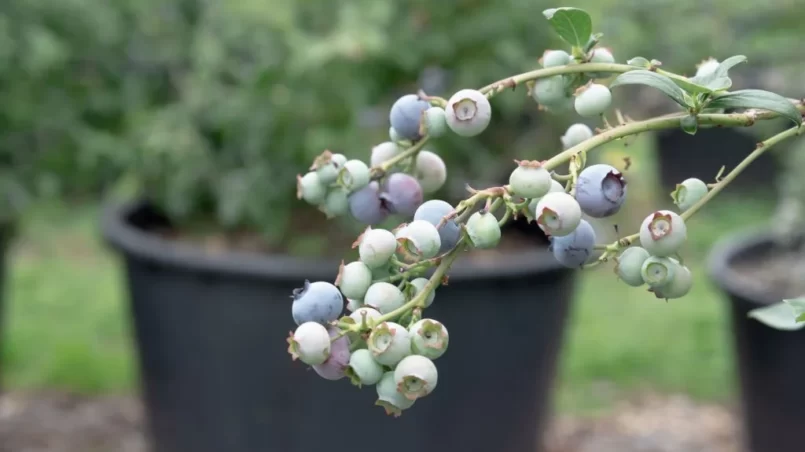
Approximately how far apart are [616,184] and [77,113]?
2045 millimetres

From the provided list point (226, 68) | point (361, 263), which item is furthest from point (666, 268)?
point (226, 68)

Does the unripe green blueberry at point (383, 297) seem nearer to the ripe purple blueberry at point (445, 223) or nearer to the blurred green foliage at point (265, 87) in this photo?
the ripe purple blueberry at point (445, 223)

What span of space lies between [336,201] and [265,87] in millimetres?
1167

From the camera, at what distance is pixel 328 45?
5.07 ft

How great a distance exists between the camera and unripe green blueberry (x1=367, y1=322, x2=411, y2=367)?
1.38ft

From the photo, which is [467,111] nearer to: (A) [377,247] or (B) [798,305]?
(A) [377,247]

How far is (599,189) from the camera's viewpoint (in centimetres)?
46

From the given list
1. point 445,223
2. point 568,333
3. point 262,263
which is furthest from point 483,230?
point 568,333

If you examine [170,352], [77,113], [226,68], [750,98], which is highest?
[77,113]

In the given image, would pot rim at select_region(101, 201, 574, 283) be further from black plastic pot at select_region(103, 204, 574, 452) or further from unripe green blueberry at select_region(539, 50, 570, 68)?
unripe green blueberry at select_region(539, 50, 570, 68)

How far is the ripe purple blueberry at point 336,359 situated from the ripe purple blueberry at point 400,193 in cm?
13

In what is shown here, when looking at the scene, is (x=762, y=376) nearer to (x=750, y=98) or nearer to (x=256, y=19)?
(x=256, y=19)

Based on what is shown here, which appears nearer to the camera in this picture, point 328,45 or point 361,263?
point 361,263

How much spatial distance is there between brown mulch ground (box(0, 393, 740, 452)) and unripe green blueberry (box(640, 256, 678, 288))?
5.49 feet
